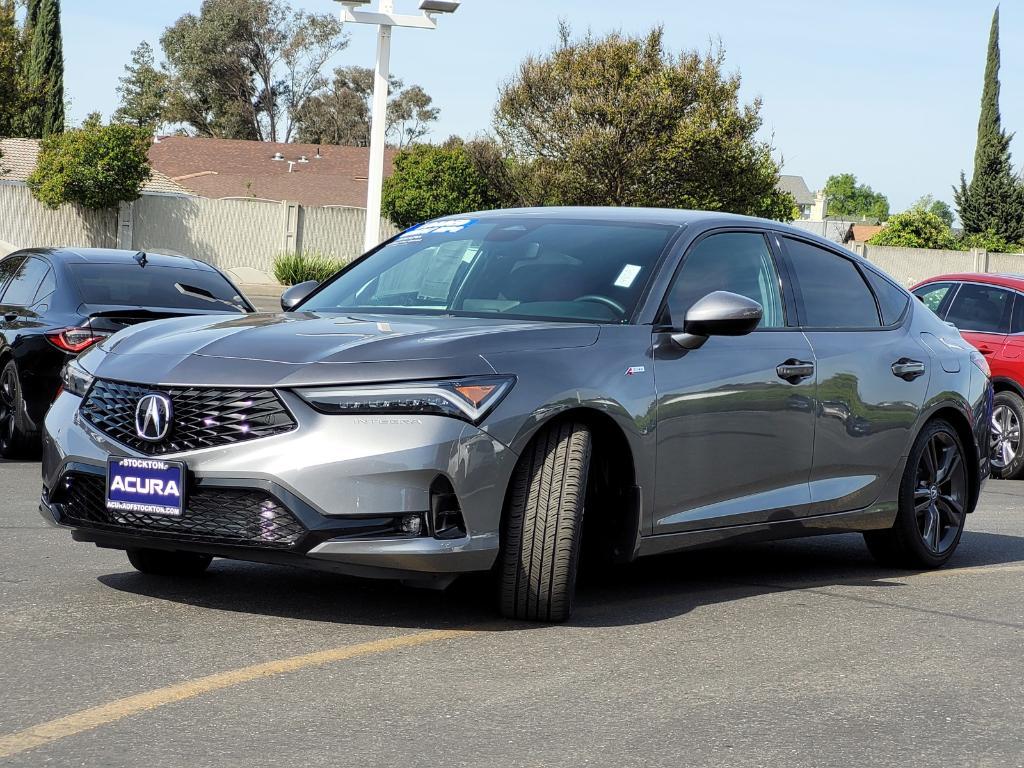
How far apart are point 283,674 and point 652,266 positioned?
236cm

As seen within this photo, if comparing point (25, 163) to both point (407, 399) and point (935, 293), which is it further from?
point (407, 399)

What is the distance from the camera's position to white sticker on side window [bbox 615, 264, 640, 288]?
6020 millimetres

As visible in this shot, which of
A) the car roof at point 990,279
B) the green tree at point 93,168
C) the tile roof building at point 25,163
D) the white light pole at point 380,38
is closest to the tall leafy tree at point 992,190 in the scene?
the tile roof building at point 25,163

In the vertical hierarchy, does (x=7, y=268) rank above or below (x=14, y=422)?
above

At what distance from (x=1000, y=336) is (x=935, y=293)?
78 cm

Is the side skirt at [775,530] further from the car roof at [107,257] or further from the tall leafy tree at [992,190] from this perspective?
the tall leafy tree at [992,190]

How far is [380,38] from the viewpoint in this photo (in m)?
25.1

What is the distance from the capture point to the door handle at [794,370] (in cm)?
634

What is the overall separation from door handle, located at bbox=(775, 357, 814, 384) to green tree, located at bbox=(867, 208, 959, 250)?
49269 mm

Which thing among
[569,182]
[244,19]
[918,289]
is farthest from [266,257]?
[244,19]

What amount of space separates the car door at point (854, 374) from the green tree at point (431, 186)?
138 feet

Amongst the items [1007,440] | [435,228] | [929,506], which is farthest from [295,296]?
[1007,440]

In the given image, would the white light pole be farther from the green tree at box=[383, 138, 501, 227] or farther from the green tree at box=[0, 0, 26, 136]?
the green tree at box=[383, 138, 501, 227]

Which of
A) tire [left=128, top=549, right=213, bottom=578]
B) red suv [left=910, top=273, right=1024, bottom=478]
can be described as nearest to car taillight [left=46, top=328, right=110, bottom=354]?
tire [left=128, top=549, right=213, bottom=578]
